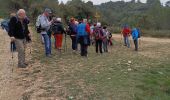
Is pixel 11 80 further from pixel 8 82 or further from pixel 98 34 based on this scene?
pixel 98 34

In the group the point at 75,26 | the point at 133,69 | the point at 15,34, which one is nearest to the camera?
the point at 15,34

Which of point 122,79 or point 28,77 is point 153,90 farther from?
point 28,77

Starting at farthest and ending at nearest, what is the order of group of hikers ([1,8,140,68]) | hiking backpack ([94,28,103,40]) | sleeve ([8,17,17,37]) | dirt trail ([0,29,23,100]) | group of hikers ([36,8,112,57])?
1. hiking backpack ([94,28,103,40])
2. group of hikers ([36,8,112,57])
3. group of hikers ([1,8,140,68])
4. sleeve ([8,17,17,37])
5. dirt trail ([0,29,23,100])

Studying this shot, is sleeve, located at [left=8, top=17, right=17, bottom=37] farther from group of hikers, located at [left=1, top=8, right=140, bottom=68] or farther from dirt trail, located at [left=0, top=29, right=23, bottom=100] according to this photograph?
dirt trail, located at [left=0, top=29, right=23, bottom=100]

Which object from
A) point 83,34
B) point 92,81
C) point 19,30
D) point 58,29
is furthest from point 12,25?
point 58,29

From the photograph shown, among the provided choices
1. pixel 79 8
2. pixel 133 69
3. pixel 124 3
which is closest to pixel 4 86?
pixel 133 69

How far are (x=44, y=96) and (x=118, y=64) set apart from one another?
729 centimetres

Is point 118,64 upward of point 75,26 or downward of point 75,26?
downward

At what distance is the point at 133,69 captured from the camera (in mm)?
18062

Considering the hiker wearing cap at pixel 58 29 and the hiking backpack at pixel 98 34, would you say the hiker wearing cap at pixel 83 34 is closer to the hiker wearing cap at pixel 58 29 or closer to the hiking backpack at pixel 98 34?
the hiker wearing cap at pixel 58 29

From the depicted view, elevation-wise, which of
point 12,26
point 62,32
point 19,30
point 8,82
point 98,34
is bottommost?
point 8,82

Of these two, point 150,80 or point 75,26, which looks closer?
point 150,80

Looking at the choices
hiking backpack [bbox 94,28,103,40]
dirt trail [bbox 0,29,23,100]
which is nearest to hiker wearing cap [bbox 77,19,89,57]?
hiking backpack [bbox 94,28,103,40]

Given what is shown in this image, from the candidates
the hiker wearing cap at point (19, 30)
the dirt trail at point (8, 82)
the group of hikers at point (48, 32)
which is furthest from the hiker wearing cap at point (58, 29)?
the hiker wearing cap at point (19, 30)
